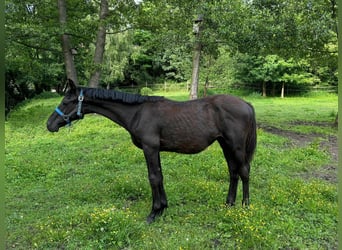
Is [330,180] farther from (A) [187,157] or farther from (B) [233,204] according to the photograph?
(A) [187,157]

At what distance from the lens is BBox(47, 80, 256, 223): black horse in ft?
15.3

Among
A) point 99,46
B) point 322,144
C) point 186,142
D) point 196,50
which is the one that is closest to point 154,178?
point 186,142

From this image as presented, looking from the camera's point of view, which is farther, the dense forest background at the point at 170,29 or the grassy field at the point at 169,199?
the dense forest background at the point at 170,29

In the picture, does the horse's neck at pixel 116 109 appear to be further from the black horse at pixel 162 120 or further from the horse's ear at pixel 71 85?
the horse's ear at pixel 71 85

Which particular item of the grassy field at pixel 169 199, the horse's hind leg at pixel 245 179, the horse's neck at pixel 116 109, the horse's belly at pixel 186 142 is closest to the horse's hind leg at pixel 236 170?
the horse's hind leg at pixel 245 179

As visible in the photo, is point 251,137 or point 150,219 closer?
point 150,219

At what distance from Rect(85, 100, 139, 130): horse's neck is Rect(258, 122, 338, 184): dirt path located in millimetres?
3959

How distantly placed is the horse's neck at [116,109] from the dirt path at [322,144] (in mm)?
3959

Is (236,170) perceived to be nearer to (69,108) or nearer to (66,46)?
(69,108)

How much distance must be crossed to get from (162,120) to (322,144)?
22.5ft

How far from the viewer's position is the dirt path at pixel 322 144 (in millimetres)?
6743

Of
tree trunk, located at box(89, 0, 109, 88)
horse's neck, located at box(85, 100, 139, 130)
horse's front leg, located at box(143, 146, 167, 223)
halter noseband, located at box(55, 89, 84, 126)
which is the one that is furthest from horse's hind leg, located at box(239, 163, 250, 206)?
tree trunk, located at box(89, 0, 109, 88)

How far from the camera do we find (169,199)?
5.36 metres

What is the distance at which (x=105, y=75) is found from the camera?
97.6 feet
